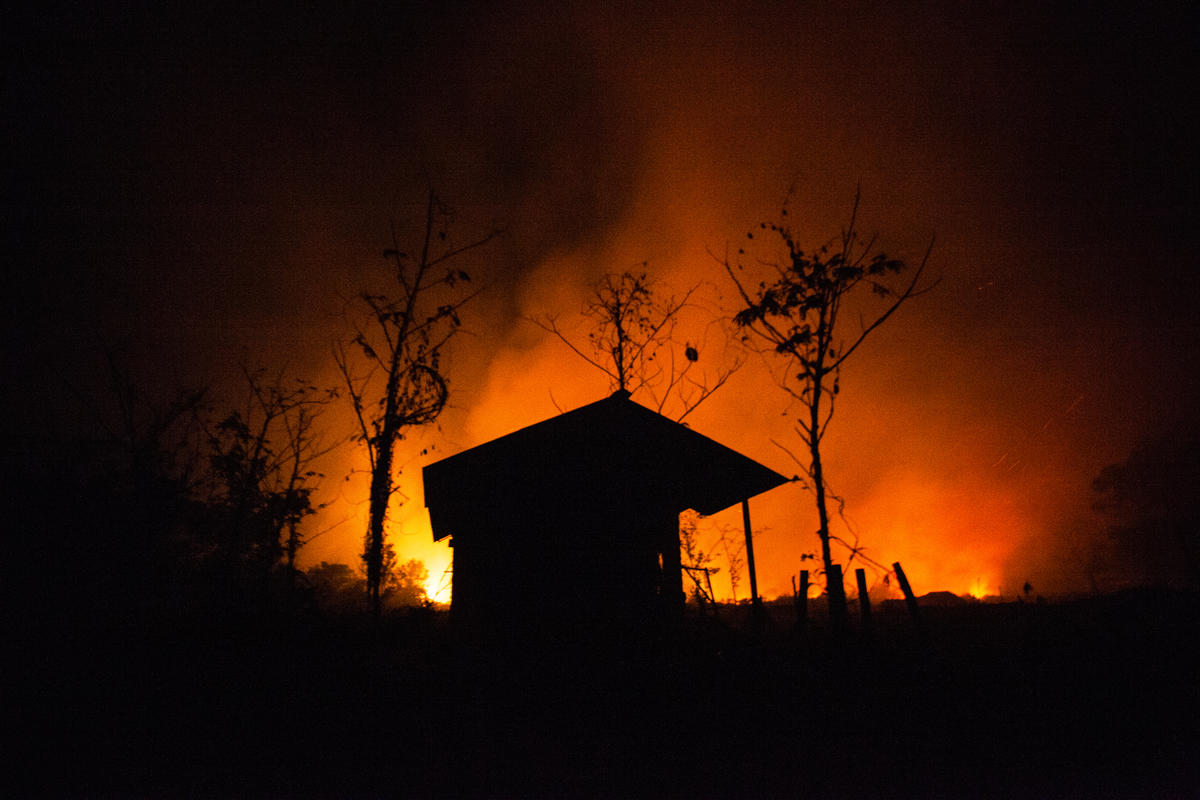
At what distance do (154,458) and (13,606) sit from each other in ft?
18.7

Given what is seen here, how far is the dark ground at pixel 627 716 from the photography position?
586 cm

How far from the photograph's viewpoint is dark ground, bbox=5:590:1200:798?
5863 millimetres

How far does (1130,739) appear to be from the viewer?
655 centimetres

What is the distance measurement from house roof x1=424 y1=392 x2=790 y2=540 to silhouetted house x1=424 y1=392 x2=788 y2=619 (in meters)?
0.02

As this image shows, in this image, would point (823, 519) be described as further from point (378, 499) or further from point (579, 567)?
point (378, 499)

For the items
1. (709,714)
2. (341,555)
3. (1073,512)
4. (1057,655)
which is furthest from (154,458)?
(1073,512)

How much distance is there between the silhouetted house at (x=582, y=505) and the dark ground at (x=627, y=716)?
93 cm

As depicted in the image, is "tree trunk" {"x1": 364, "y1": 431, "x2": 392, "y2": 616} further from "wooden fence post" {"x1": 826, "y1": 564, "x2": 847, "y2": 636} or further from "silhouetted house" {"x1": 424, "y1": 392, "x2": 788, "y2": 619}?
"wooden fence post" {"x1": 826, "y1": 564, "x2": 847, "y2": 636}

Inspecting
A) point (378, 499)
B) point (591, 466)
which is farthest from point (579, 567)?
point (378, 499)

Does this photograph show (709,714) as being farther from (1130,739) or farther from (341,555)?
(341,555)

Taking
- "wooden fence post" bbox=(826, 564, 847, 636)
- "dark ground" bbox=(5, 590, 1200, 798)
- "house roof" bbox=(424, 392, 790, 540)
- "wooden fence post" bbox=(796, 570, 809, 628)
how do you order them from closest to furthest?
"dark ground" bbox=(5, 590, 1200, 798) → "wooden fence post" bbox=(826, 564, 847, 636) → "wooden fence post" bbox=(796, 570, 809, 628) → "house roof" bbox=(424, 392, 790, 540)

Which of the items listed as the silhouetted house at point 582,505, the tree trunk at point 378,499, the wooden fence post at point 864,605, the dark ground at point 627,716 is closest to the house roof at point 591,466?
the silhouetted house at point 582,505

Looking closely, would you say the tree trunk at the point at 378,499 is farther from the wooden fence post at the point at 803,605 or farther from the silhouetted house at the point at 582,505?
the wooden fence post at the point at 803,605

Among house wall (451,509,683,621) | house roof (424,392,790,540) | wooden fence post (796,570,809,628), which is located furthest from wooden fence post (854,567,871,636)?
house wall (451,509,683,621)
